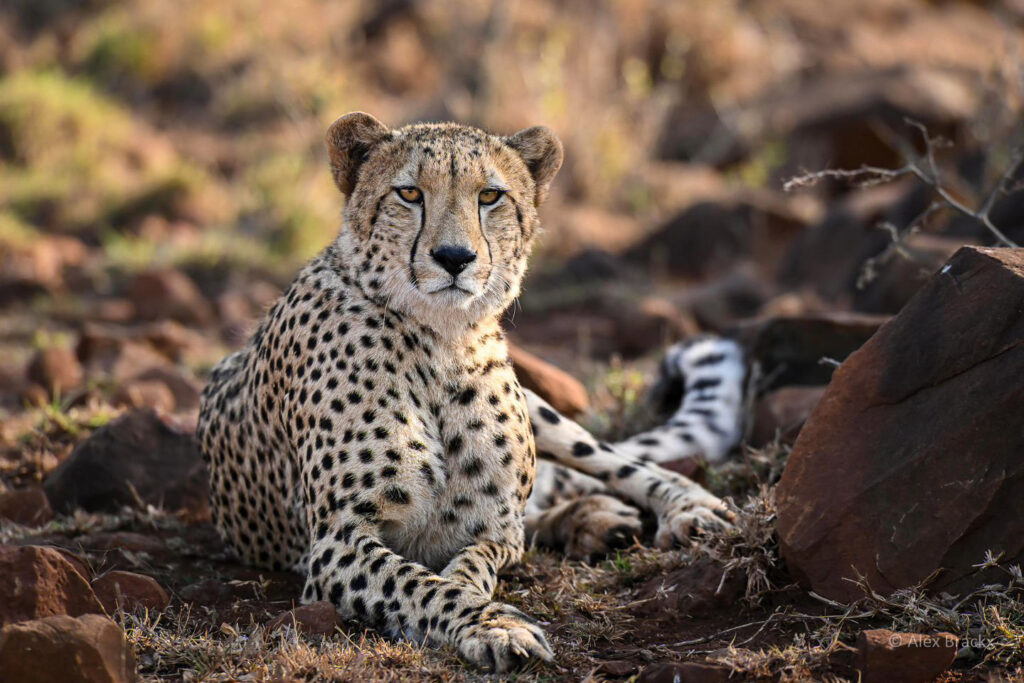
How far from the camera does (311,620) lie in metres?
3.06

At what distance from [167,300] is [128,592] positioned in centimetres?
489

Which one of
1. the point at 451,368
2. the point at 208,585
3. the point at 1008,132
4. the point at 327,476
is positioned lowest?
the point at 208,585

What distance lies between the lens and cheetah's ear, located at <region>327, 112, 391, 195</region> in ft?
12.3

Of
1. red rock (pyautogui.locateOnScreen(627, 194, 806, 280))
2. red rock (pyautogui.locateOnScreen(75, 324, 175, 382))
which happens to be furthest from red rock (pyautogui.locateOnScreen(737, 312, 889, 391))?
red rock (pyautogui.locateOnScreen(627, 194, 806, 280))

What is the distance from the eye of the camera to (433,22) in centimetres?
1415

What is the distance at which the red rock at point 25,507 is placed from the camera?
416cm

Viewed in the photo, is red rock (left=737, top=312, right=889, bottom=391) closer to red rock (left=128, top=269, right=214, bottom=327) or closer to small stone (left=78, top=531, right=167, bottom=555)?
small stone (left=78, top=531, right=167, bottom=555)

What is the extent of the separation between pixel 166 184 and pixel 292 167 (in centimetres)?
Answer: 101

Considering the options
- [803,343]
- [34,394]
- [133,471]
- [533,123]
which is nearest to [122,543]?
[133,471]

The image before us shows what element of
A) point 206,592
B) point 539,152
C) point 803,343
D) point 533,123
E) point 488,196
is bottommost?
point 206,592

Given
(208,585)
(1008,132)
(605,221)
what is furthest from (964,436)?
(605,221)

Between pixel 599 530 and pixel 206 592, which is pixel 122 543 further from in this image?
pixel 599 530

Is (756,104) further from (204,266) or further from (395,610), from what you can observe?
(395,610)

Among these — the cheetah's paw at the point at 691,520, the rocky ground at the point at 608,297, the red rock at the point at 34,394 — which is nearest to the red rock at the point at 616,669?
the rocky ground at the point at 608,297
